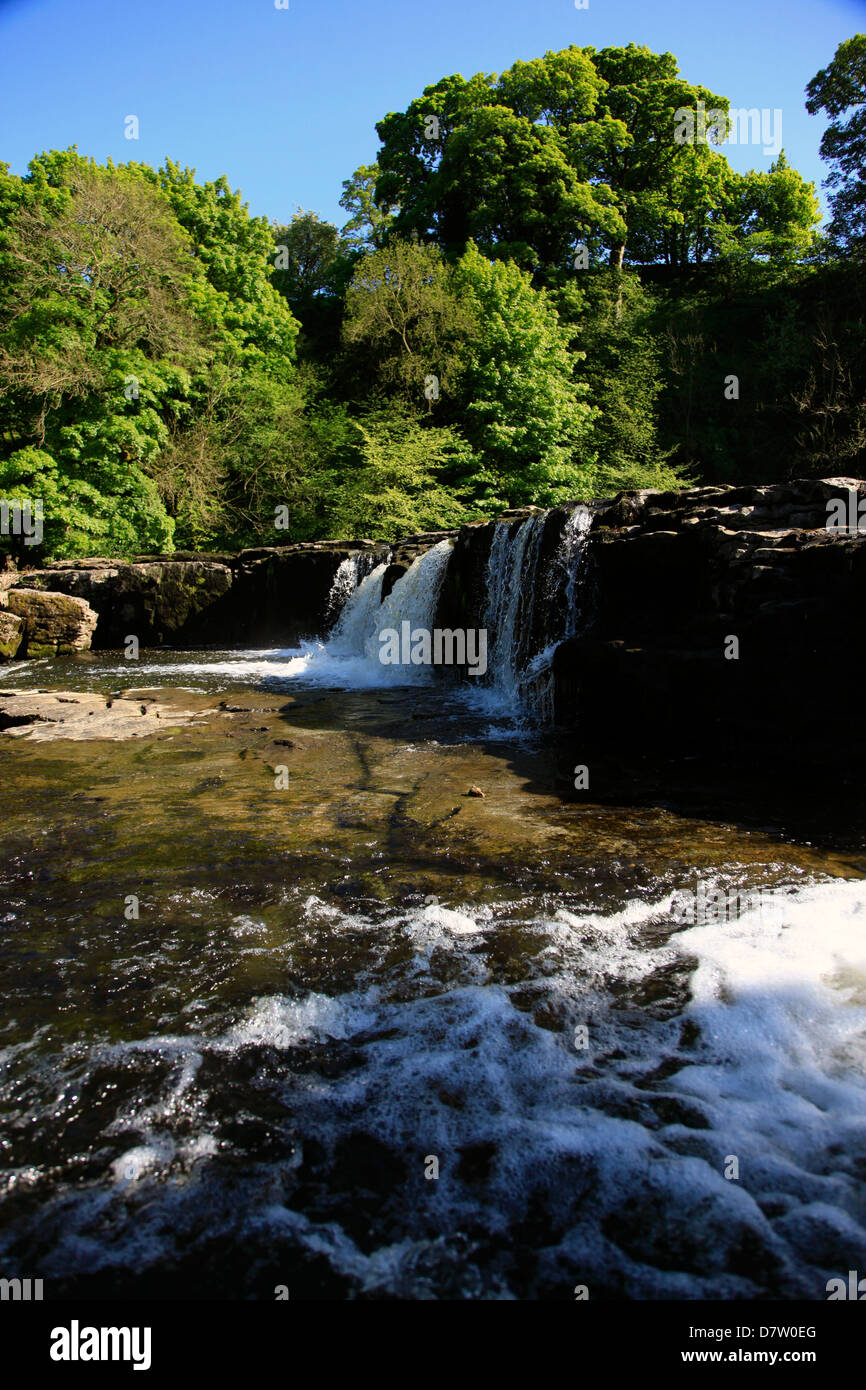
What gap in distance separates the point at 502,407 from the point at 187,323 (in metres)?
9.61

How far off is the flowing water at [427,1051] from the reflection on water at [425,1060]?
1cm

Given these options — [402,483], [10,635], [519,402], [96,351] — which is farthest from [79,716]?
[519,402]

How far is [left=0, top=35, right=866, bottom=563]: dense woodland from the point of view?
18.9m

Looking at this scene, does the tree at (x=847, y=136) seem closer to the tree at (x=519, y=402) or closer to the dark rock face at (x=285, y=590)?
the tree at (x=519, y=402)

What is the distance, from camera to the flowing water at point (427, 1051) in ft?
6.98

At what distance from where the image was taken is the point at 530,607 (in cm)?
1058

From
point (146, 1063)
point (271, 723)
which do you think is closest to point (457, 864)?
point (146, 1063)

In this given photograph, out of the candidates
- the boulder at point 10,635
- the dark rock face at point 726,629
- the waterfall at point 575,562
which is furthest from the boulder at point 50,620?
the dark rock face at point 726,629

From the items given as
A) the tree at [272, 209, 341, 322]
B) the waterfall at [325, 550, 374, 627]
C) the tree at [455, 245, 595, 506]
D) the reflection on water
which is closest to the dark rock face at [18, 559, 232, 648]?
the waterfall at [325, 550, 374, 627]

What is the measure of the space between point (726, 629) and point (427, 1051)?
5.61 metres

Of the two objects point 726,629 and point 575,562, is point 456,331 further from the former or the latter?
point 726,629

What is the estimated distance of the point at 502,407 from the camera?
2178 cm

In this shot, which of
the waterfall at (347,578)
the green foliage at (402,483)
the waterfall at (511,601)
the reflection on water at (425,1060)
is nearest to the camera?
the reflection on water at (425,1060)

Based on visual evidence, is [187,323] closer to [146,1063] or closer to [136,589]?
[136,589]
